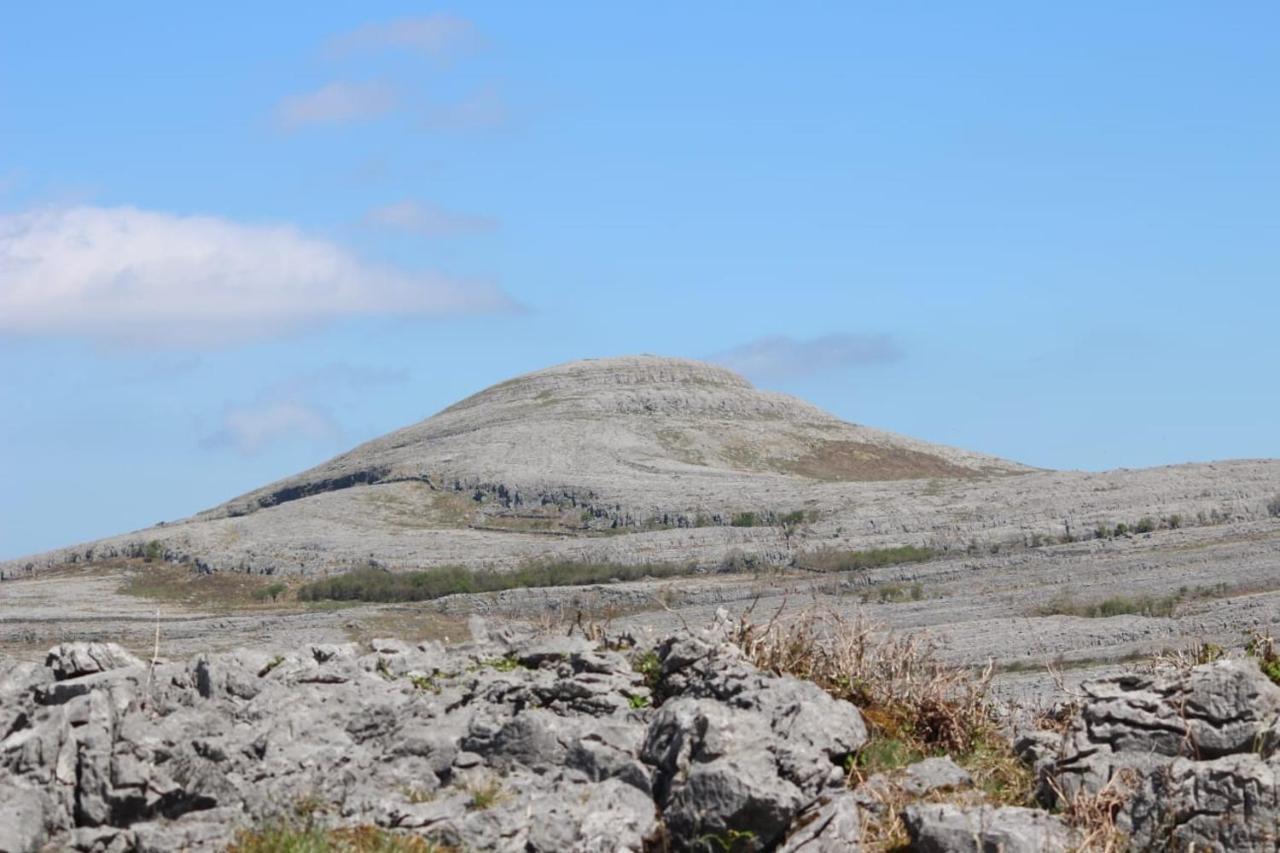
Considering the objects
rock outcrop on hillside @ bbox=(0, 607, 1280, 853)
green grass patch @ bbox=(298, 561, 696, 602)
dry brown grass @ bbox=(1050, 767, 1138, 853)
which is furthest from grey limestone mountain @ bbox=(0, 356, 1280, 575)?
dry brown grass @ bbox=(1050, 767, 1138, 853)

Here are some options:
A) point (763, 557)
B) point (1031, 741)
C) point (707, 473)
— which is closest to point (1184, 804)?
point (1031, 741)

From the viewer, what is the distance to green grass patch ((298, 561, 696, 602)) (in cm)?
5247

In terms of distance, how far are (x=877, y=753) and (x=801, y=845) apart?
166 centimetres

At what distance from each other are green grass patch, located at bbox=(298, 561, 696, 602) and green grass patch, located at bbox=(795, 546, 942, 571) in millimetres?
3810

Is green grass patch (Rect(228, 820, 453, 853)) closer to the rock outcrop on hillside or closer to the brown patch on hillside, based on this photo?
the rock outcrop on hillside

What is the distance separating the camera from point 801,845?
10.8 meters

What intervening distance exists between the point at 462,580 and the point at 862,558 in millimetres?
12448

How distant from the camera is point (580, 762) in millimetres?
11812

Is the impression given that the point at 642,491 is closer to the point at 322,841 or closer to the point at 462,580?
the point at 462,580

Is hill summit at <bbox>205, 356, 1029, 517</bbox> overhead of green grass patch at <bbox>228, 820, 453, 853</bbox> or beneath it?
A: overhead

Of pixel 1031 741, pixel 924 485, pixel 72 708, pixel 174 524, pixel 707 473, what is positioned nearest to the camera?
pixel 72 708

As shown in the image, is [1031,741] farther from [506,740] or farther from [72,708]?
[72,708]

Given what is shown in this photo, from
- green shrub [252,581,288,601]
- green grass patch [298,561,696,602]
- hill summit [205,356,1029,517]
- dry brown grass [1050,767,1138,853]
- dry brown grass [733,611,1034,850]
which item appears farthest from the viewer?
hill summit [205,356,1029,517]

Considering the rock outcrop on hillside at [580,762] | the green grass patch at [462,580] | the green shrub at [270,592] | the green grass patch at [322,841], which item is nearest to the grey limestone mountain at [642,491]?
the green grass patch at [462,580]
